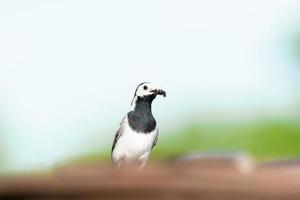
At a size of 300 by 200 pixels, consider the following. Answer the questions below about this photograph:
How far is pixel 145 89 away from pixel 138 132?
0.56 m

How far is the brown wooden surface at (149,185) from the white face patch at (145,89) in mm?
4585

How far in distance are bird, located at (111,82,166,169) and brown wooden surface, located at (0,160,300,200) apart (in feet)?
15.2

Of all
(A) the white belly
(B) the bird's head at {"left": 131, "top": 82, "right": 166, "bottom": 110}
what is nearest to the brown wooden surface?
(B) the bird's head at {"left": 131, "top": 82, "right": 166, "bottom": 110}

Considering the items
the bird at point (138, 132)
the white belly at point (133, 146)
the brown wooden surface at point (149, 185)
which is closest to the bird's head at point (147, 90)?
the bird at point (138, 132)

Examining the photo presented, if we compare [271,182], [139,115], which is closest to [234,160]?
[271,182]

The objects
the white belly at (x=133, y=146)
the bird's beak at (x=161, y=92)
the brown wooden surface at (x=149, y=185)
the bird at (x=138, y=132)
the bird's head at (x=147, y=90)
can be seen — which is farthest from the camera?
the white belly at (x=133, y=146)

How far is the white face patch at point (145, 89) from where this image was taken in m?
7.47

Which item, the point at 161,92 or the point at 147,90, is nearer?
the point at 161,92

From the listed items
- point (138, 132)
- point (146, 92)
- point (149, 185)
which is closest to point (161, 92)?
point (146, 92)

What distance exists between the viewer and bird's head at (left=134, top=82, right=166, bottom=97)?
24.3ft

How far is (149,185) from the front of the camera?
2768mm

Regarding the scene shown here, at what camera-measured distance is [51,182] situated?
9.14 ft

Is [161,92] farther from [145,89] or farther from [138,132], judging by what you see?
[138,132]

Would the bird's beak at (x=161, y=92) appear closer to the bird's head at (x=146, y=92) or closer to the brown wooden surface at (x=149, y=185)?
the bird's head at (x=146, y=92)
